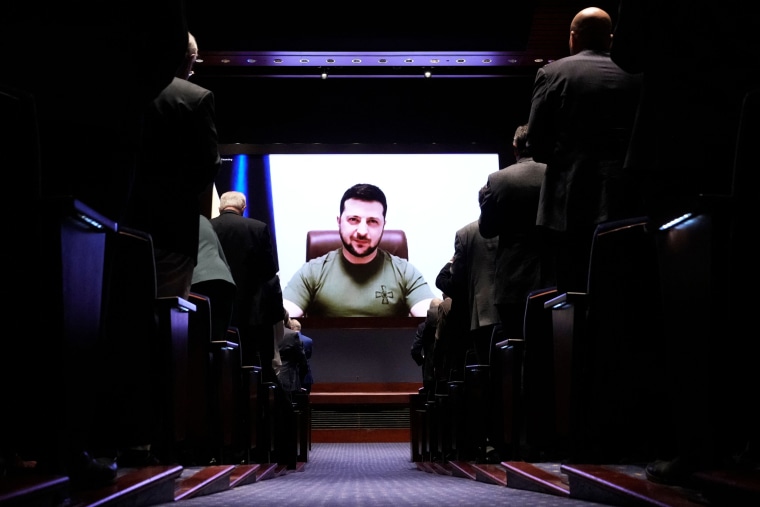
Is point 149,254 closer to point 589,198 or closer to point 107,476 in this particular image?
point 107,476

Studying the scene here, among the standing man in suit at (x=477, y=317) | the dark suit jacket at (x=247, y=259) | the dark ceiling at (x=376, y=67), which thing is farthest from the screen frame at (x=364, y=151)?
the dark suit jacket at (x=247, y=259)

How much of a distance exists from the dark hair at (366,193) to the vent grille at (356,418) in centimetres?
214

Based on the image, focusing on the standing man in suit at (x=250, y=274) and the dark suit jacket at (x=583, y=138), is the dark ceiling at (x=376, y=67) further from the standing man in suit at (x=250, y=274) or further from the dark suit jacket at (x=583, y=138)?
the dark suit jacket at (x=583, y=138)

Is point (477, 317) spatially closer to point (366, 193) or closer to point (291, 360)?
point (291, 360)

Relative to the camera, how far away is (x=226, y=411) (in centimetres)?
324

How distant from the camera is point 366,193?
29.1ft

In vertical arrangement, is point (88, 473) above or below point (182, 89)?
below

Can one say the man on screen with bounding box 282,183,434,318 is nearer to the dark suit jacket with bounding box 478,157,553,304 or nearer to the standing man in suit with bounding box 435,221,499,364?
the standing man in suit with bounding box 435,221,499,364

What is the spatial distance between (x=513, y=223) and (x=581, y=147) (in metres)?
0.87

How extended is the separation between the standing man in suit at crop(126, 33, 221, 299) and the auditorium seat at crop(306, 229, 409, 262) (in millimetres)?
6075

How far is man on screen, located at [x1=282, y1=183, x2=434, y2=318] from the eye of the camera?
8867 millimetres

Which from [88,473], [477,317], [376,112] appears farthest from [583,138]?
[376,112]

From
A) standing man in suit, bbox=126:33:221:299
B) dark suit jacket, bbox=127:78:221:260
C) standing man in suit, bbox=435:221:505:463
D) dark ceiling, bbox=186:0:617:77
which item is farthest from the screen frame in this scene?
dark suit jacket, bbox=127:78:221:260

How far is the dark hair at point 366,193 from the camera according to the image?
29.1ft
